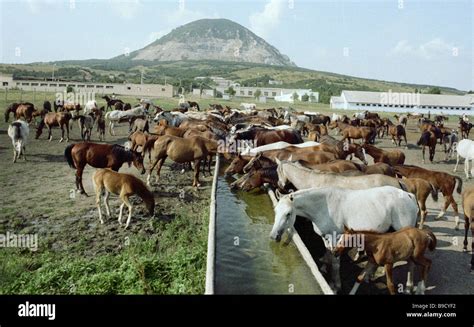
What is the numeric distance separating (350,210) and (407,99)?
3449 inches

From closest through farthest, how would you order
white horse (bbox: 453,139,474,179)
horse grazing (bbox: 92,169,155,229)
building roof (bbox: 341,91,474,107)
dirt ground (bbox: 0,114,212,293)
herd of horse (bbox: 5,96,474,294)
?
herd of horse (bbox: 5,96,474,294)
dirt ground (bbox: 0,114,212,293)
horse grazing (bbox: 92,169,155,229)
white horse (bbox: 453,139,474,179)
building roof (bbox: 341,91,474,107)

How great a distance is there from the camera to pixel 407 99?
8575 cm

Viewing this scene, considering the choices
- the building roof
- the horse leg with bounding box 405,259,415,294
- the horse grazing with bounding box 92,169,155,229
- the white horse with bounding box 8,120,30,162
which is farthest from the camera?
the building roof

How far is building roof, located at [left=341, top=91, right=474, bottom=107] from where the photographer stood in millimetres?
82375

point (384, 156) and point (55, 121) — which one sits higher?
point (55, 121)

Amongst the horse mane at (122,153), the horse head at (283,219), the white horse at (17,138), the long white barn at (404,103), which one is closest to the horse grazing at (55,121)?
the white horse at (17,138)

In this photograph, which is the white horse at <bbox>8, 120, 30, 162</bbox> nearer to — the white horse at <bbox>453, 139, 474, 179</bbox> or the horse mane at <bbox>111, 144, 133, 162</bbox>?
the horse mane at <bbox>111, 144, 133, 162</bbox>

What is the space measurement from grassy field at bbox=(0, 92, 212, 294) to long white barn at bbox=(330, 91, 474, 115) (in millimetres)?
73343

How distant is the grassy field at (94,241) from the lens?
21.2 feet

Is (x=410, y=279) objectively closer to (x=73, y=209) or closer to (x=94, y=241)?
(x=94, y=241)

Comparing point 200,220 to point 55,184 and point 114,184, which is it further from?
point 55,184

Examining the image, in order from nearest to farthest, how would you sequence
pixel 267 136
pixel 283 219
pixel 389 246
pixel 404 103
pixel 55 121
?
pixel 389 246, pixel 283 219, pixel 267 136, pixel 55 121, pixel 404 103

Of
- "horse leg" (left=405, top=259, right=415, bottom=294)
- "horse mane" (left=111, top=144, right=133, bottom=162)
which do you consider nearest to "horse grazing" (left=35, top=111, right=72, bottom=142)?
"horse mane" (left=111, top=144, right=133, bottom=162)

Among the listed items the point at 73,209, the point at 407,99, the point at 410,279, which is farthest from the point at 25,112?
the point at 407,99
